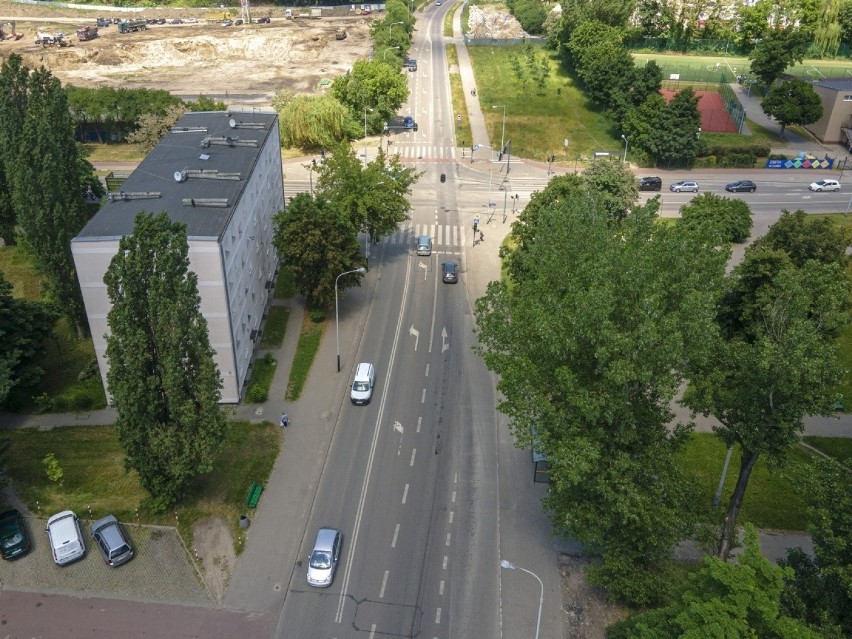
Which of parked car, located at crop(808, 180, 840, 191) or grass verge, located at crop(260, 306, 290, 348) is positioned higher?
parked car, located at crop(808, 180, 840, 191)

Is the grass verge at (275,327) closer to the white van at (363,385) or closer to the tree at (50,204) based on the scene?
the white van at (363,385)

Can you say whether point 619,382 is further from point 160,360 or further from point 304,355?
point 304,355

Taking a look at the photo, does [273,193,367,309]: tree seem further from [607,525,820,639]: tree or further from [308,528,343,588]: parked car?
[607,525,820,639]: tree

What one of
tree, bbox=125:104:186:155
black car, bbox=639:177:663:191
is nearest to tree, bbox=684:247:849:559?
black car, bbox=639:177:663:191

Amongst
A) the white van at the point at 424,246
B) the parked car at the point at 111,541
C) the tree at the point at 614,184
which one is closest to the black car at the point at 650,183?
the tree at the point at 614,184

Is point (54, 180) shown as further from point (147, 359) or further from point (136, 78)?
point (136, 78)
